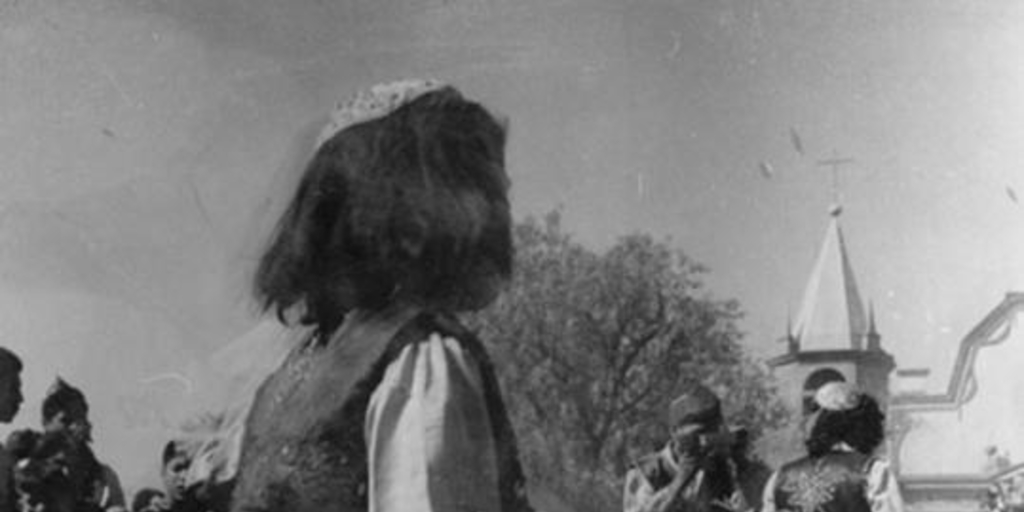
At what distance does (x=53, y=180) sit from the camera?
3.73m

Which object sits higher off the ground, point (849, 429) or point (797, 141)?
point (797, 141)

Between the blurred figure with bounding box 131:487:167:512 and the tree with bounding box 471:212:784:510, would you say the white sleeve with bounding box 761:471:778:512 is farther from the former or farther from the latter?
the blurred figure with bounding box 131:487:167:512

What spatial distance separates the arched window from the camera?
10.2 feet

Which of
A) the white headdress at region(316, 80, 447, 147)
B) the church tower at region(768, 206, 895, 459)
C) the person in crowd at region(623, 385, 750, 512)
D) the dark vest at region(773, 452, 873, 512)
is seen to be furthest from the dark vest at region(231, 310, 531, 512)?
the church tower at region(768, 206, 895, 459)

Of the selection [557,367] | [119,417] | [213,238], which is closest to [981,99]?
[557,367]

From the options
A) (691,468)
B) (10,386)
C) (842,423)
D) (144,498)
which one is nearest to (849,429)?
(842,423)

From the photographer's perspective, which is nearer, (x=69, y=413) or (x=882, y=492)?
(x=882, y=492)

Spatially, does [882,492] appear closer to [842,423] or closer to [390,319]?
[842,423]

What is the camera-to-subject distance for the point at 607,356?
3.26m

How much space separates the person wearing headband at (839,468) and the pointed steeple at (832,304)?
0.89 ft

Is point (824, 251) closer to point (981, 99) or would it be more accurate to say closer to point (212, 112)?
point (981, 99)

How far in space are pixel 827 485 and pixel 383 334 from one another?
1002 millimetres

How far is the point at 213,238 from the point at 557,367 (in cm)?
69

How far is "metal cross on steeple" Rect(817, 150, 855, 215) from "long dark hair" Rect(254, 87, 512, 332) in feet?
4.11
